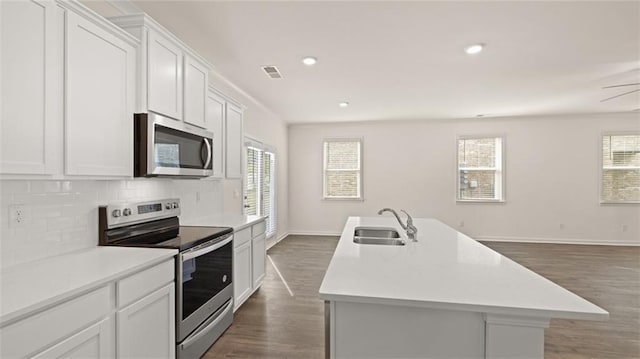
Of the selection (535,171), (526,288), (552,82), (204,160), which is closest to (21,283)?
(204,160)

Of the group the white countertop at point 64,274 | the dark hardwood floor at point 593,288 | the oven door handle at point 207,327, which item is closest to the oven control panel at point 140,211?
the white countertop at point 64,274

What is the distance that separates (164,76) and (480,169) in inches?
247

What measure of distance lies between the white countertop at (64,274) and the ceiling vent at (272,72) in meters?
2.38

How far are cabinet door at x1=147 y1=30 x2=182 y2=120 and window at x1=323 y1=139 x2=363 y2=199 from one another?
15.7 ft

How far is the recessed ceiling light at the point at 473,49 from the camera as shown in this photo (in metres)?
2.93

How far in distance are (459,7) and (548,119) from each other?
5.28 metres

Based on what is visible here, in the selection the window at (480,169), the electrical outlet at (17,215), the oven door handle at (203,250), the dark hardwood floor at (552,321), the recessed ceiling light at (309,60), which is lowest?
the dark hardwood floor at (552,321)

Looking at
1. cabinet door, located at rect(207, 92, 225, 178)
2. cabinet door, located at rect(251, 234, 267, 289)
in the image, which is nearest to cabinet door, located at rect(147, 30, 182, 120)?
cabinet door, located at rect(207, 92, 225, 178)

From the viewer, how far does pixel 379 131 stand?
22.4ft

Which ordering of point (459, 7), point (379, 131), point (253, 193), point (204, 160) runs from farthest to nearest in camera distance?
1. point (379, 131)
2. point (253, 193)
3. point (204, 160)
4. point (459, 7)

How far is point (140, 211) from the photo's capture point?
232 centimetres

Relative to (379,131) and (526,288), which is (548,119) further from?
(526,288)

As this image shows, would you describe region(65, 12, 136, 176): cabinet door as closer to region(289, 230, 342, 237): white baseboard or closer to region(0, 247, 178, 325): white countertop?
region(0, 247, 178, 325): white countertop

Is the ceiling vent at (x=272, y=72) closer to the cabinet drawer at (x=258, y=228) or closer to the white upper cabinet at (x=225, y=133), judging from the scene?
the white upper cabinet at (x=225, y=133)
